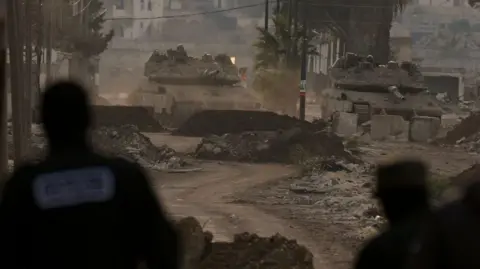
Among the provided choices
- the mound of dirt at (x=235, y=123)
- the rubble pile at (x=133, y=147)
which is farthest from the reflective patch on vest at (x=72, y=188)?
the mound of dirt at (x=235, y=123)

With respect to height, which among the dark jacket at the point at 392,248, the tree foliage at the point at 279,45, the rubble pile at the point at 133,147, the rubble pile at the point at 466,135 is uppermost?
the dark jacket at the point at 392,248

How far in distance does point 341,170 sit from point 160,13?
66.7 m

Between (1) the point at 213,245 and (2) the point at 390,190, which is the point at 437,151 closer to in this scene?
(1) the point at 213,245

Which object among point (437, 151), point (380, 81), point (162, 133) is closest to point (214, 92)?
point (162, 133)


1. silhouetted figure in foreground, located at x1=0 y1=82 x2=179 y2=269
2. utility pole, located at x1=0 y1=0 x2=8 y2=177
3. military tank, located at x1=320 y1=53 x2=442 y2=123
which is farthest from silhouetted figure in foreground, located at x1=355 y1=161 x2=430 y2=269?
military tank, located at x1=320 y1=53 x2=442 y2=123

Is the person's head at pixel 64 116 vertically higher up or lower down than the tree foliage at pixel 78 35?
higher up

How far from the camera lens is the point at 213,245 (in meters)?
8.70

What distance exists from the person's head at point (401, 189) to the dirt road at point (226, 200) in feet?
20.2

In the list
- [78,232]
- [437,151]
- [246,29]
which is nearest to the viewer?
[78,232]

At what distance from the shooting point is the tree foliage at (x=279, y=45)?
116 ft

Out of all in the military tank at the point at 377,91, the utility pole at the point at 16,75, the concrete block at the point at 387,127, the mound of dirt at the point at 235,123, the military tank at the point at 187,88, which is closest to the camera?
the utility pole at the point at 16,75

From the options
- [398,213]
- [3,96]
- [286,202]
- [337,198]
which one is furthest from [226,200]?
[398,213]

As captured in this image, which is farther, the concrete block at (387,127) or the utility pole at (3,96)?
the concrete block at (387,127)

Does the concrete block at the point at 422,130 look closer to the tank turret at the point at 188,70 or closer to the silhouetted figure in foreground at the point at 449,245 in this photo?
the tank turret at the point at 188,70
